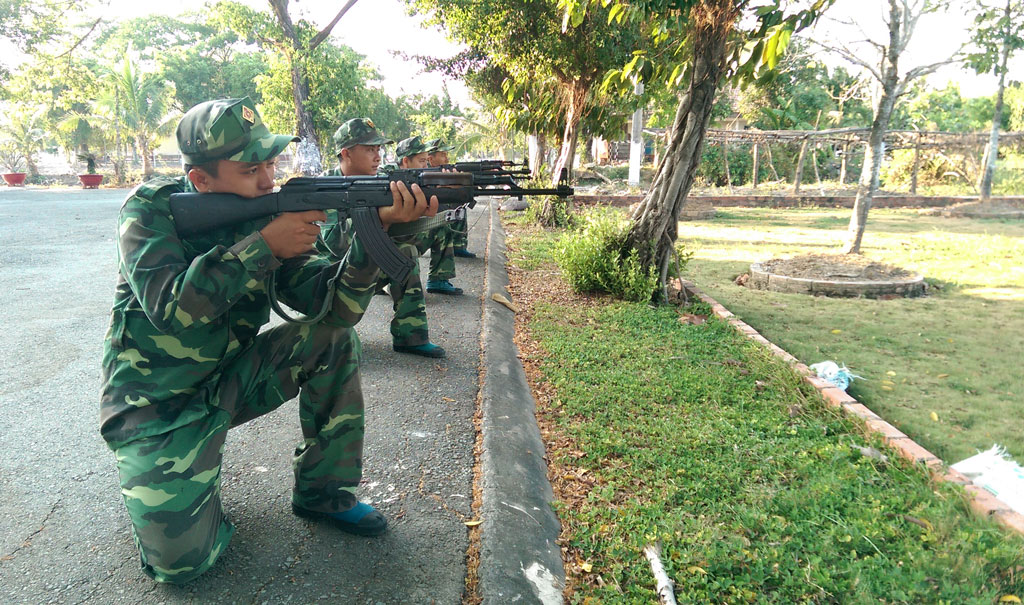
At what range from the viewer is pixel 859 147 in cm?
2280

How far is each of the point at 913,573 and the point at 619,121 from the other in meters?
9.43

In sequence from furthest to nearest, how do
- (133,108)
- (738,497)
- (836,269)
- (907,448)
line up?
1. (133,108)
2. (836,269)
3. (907,448)
4. (738,497)

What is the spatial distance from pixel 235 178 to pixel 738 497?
8.25ft

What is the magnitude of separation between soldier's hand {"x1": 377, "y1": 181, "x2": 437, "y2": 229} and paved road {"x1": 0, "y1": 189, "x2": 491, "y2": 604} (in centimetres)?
121

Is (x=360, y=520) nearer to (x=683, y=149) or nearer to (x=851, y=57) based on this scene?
(x=683, y=149)

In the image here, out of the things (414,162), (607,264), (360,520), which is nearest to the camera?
(360,520)

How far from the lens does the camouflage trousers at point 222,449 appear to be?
77.5 inches

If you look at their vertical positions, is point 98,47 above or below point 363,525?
above

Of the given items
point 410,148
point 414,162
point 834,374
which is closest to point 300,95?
point 410,148

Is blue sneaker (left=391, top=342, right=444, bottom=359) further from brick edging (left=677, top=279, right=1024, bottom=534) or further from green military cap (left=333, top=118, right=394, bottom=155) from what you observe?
brick edging (left=677, top=279, right=1024, bottom=534)

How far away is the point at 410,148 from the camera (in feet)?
21.7

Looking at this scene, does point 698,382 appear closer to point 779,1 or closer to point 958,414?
point 958,414

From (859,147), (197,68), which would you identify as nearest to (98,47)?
(197,68)

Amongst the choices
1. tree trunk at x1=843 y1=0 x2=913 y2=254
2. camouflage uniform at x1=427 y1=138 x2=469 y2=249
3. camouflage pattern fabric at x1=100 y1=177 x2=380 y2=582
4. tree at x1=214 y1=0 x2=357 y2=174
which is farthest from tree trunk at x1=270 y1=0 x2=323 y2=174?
camouflage pattern fabric at x1=100 y1=177 x2=380 y2=582
